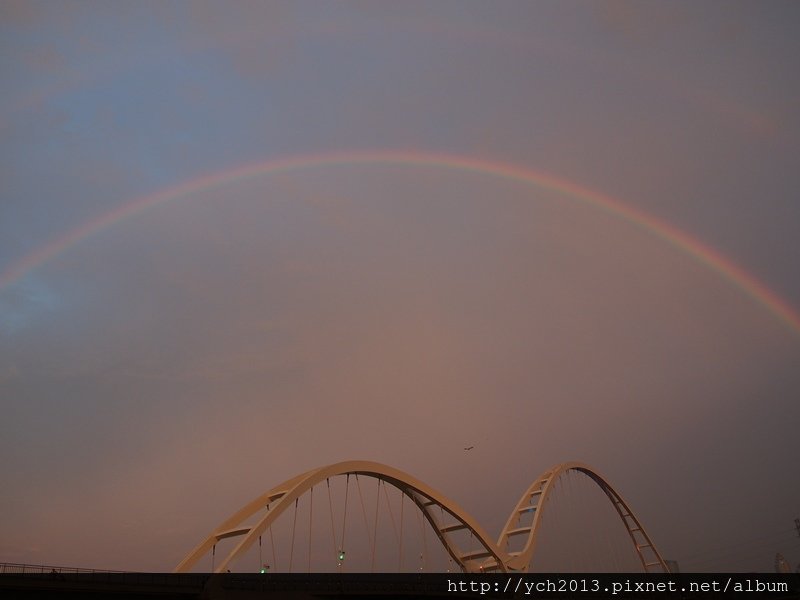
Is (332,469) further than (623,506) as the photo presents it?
No
